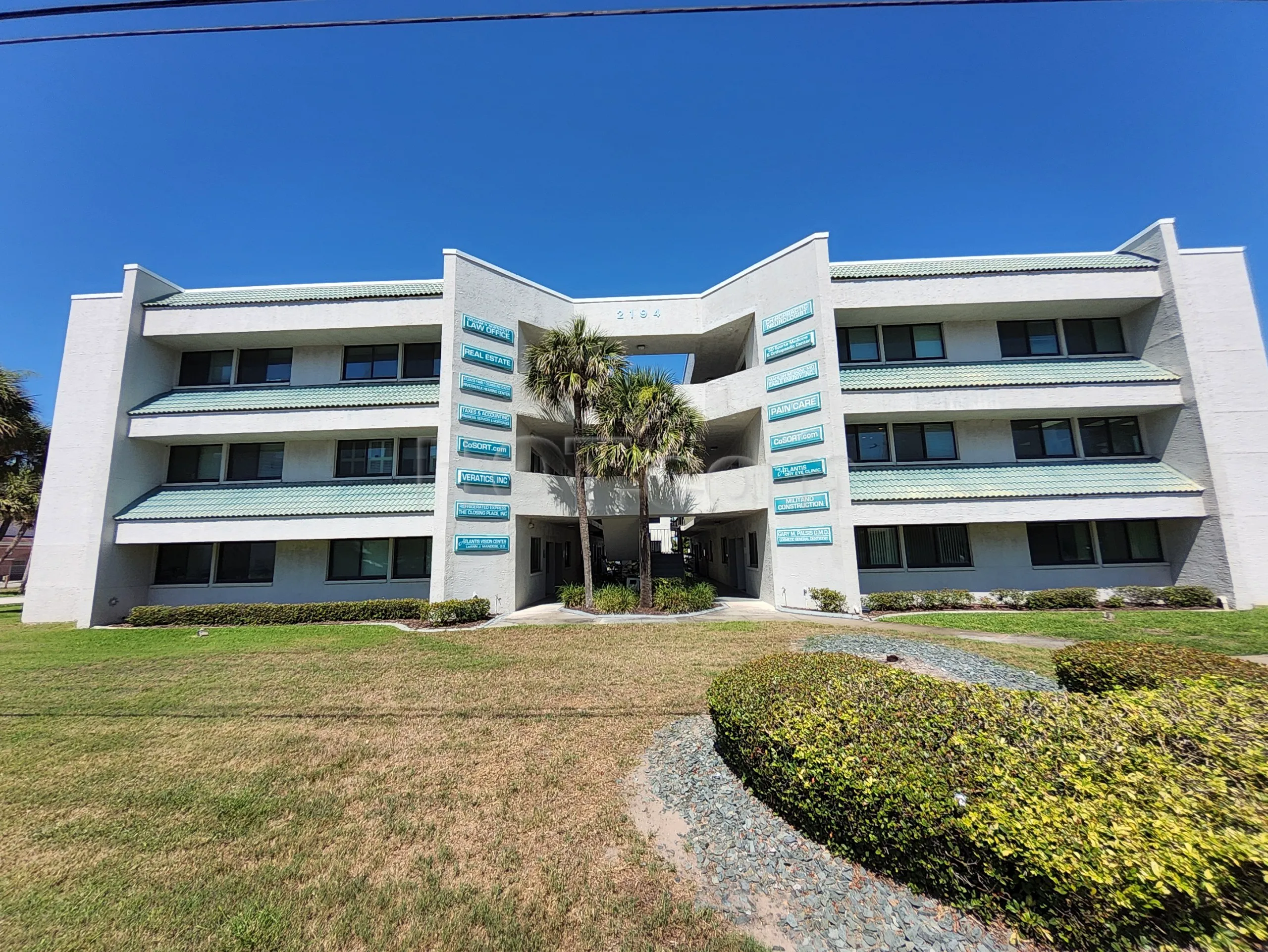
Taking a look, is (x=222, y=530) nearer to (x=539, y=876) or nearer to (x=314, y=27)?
(x=314, y=27)

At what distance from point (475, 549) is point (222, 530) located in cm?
916

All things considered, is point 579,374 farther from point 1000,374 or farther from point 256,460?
point 1000,374

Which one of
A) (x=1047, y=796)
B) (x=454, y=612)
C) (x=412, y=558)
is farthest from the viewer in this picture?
(x=412, y=558)

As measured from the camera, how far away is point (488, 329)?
19.0 meters

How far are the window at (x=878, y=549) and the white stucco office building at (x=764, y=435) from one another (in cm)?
9

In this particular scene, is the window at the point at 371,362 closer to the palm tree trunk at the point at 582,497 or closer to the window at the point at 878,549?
the palm tree trunk at the point at 582,497

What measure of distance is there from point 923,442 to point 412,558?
69.6 feet

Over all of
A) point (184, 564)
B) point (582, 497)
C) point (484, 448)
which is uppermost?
point (484, 448)

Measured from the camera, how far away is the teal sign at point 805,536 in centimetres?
1736

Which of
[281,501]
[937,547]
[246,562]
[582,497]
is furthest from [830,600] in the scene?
[246,562]

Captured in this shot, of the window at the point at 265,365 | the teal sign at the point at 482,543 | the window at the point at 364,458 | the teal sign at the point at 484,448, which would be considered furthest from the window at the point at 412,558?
the window at the point at 265,365

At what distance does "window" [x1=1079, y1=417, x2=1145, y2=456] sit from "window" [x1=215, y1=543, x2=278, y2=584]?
106ft

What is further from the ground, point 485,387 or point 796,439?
point 485,387

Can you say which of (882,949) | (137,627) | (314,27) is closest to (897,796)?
(882,949)
